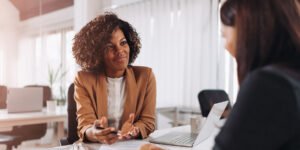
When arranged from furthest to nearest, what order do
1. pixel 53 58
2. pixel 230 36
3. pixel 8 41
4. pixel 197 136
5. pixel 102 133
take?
1. pixel 53 58
2. pixel 8 41
3. pixel 197 136
4. pixel 102 133
5. pixel 230 36

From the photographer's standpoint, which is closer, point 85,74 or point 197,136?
point 197,136

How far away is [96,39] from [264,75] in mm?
1131

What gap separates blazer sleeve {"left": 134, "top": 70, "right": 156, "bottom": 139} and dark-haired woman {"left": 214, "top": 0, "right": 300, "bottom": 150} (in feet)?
2.90

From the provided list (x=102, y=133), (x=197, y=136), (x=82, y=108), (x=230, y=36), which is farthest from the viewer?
(x=82, y=108)

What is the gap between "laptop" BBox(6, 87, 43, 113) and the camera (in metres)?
2.89

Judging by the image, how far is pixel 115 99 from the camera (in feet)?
5.21

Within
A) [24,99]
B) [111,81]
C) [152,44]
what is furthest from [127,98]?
[152,44]

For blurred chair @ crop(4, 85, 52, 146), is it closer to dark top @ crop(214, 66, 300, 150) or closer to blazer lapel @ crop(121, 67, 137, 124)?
blazer lapel @ crop(121, 67, 137, 124)

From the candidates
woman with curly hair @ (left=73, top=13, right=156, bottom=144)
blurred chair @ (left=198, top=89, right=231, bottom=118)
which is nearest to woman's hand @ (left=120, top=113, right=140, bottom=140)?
woman with curly hair @ (left=73, top=13, right=156, bottom=144)

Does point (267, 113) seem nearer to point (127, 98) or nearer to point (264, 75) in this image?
point (264, 75)

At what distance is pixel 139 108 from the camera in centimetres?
160

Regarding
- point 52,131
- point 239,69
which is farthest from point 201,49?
point 239,69

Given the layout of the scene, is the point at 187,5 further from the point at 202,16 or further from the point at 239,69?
the point at 239,69

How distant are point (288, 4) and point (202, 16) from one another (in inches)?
111
